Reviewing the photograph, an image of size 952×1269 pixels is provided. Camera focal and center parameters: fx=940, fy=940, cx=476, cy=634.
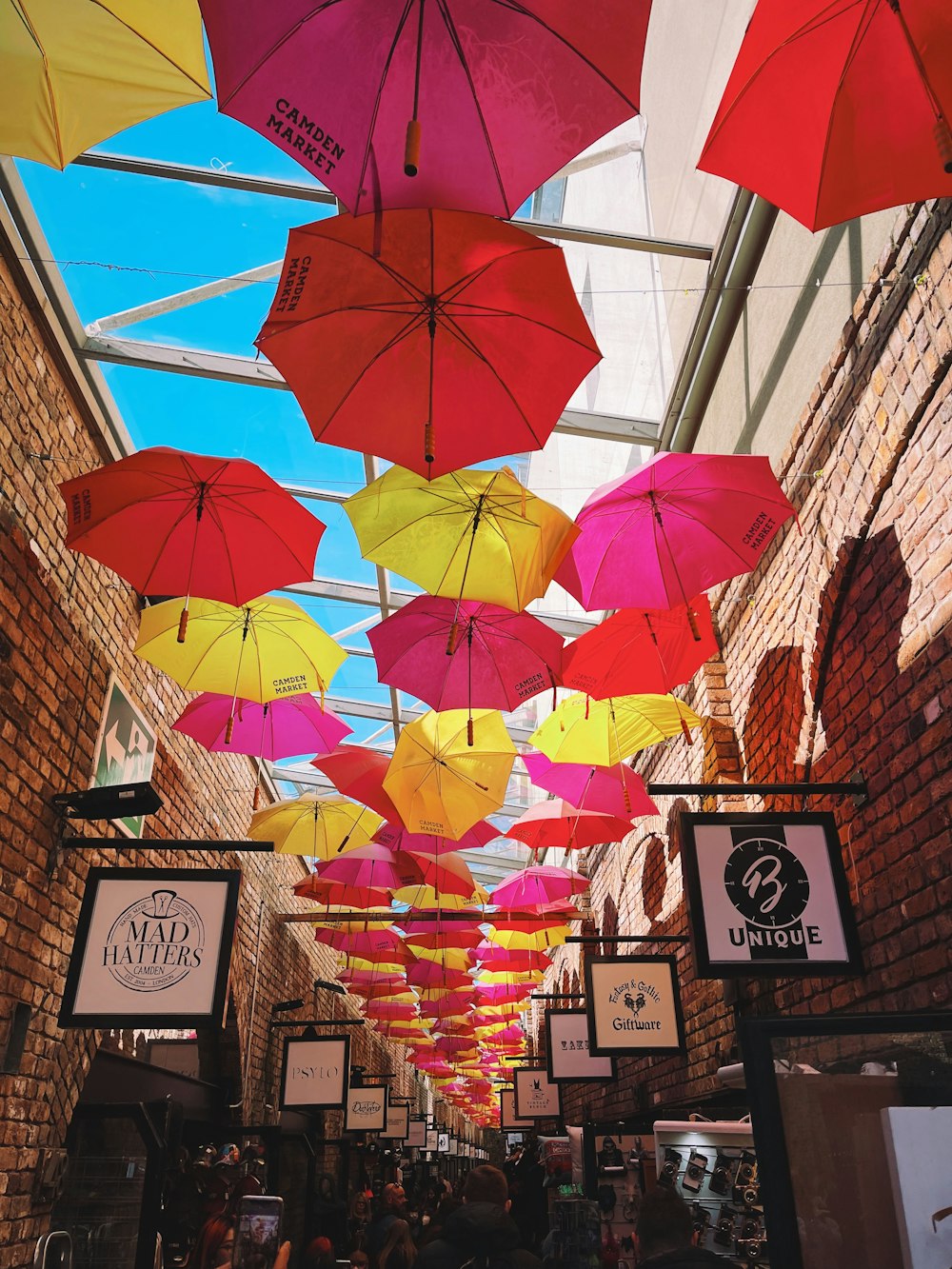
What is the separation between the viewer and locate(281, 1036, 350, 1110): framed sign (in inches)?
371

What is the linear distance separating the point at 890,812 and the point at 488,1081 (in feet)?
88.0

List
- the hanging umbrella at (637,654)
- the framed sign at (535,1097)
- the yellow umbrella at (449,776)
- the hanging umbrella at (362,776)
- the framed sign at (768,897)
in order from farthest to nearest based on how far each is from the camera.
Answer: the framed sign at (535,1097)
the hanging umbrella at (362,776)
the yellow umbrella at (449,776)
the hanging umbrella at (637,654)
the framed sign at (768,897)

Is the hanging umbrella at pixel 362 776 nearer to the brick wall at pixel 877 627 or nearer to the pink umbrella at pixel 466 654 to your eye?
the pink umbrella at pixel 466 654

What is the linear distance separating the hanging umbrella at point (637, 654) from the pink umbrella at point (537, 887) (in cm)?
366

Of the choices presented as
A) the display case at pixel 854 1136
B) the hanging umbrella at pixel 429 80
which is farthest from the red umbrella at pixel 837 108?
the display case at pixel 854 1136

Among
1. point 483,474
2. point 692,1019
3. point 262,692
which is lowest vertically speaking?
point 692,1019

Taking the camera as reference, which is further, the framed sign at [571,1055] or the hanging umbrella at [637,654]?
the framed sign at [571,1055]

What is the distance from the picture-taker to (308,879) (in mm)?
8461

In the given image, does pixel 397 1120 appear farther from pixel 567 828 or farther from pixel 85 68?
pixel 85 68

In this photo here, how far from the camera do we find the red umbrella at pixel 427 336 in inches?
125

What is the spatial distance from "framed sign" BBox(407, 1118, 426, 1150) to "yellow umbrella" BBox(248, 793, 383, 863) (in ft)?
46.9

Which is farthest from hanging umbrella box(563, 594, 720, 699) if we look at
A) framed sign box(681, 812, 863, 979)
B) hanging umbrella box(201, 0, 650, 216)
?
hanging umbrella box(201, 0, 650, 216)

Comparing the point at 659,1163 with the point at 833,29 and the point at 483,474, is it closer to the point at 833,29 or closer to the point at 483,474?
the point at 483,474

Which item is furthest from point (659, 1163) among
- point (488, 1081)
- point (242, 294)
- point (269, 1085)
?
point (488, 1081)
